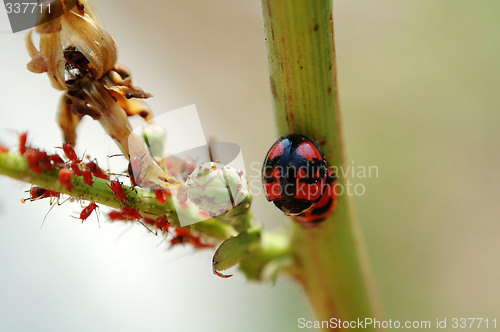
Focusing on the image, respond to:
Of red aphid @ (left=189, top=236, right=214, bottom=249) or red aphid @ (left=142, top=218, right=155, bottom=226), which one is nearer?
red aphid @ (left=142, top=218, right=155, bottom=226)

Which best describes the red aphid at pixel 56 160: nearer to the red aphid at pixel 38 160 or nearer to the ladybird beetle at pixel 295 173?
the red aphid at pixel 38 160

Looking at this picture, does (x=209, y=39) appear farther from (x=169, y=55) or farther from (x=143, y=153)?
(x=143, y=153)

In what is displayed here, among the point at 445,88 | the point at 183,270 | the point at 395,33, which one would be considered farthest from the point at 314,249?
the point at 395,33

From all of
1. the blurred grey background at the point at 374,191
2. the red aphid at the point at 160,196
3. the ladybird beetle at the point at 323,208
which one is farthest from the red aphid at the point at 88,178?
the blurred grey background at the point at 374,191

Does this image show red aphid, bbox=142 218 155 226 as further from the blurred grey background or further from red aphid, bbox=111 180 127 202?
the blurred grey background

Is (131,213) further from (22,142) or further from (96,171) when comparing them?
(22,142)

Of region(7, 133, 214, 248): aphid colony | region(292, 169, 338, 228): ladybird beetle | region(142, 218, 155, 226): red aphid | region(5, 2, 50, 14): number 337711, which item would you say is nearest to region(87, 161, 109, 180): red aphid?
region(7, 133, 214, 248): aphid colony

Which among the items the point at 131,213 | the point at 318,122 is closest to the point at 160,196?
the point at 131,213
